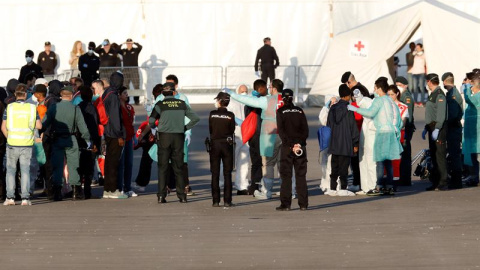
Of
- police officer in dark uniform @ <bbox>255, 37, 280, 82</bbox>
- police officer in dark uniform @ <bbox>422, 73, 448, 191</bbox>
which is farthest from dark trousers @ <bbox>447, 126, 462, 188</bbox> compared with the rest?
police officer in dark uniform @ <bbox>255, 37, 280, 82</bbox>

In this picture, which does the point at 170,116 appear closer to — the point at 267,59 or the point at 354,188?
the point at 354,188

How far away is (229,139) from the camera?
17.0 metres

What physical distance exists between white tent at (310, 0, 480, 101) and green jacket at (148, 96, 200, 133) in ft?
58.7

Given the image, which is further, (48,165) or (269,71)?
(269,71)

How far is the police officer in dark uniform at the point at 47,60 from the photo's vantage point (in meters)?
37.2

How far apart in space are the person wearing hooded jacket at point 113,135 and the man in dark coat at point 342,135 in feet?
9.30

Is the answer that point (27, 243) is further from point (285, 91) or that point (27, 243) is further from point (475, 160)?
point (475, 160)

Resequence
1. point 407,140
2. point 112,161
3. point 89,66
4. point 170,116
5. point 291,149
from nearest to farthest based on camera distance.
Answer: point 291,149 → point 170,116 → point 112,161 → point 407,140 → point 89,66

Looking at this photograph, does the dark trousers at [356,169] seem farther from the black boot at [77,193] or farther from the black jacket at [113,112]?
the black boot at [77,193]

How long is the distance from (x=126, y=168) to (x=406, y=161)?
4162 mm

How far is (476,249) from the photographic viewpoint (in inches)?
527

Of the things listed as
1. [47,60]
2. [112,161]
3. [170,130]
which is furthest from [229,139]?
[47,60]

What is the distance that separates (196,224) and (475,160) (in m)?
5.93

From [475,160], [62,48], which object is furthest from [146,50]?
[475,160]
